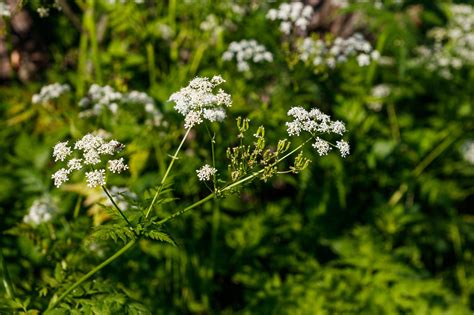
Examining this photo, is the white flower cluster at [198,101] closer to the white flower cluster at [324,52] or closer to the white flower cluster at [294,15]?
the white flower cluster at [324,52]

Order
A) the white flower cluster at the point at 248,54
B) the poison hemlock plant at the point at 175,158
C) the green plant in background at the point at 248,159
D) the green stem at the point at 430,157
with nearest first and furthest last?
1. the poison hemlock plant at the point at 175,158
2. the green plant in background at the point at 248,159
3. the white flower cluster at the point at 248,54
4. the green stem at the point at 430,157

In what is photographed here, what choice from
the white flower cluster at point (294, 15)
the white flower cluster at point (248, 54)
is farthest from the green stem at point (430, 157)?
the white flower cluster at point (248, 54)

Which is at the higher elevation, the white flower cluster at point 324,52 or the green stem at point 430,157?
the white flower cluster at point 324,52

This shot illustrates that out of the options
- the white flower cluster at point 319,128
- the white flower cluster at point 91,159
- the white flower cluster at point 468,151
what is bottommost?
the white flower cluster at point 91,159

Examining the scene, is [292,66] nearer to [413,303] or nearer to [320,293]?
[320,293]

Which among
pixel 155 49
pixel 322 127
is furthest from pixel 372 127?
pixel 322 127
